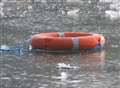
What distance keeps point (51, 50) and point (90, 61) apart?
1897 mm

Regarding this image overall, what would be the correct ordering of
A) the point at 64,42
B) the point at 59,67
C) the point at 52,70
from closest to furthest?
the point at 52,70 → the point at 59,67 → the point at 64,42

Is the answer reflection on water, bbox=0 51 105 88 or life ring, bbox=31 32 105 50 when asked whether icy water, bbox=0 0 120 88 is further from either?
life ring, bbox=31 32 105 50

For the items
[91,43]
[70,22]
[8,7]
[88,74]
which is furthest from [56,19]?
[88,74]

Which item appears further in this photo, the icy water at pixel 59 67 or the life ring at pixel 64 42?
the life ring at pixel 64 42

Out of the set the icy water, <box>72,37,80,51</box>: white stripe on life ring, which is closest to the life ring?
<box>72,37,80,51</box>: white stripe on life ring

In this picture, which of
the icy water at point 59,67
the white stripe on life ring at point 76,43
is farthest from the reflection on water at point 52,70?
the white stripe on life ring at point 76,43

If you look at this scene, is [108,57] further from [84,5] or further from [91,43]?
[84,5]

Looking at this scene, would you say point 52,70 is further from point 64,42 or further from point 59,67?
Answer: point 64,42

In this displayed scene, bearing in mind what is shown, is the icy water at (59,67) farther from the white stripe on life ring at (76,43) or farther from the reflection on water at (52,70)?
the white stripe on life ring at (76,43)

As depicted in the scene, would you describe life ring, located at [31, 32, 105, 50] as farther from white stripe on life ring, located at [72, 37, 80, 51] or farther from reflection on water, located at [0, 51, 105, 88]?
reflection on water, located at [0, 51, 105, 88]

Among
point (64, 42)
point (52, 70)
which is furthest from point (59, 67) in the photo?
point (64, 42)

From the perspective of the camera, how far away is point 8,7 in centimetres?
2730

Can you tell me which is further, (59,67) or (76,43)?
(76,43)

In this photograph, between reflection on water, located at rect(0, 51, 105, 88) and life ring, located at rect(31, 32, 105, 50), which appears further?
life ring, located at rect(31, 32, 105, 50)
